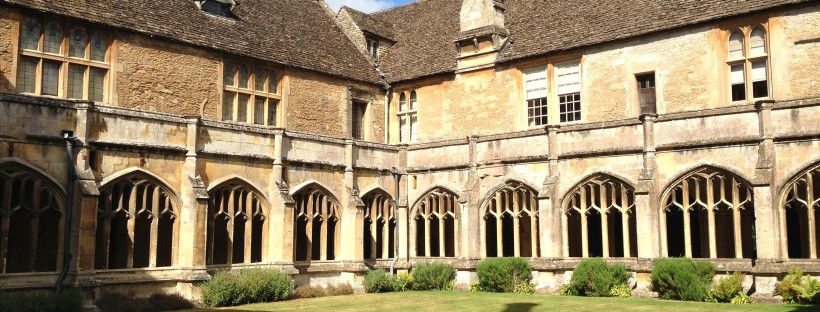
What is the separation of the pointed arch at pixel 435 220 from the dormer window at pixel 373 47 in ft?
22.1

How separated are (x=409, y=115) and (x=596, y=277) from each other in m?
10.3

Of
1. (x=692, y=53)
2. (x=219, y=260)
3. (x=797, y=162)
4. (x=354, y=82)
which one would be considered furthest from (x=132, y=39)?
(x=797, y=162)

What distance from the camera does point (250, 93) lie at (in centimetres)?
2262

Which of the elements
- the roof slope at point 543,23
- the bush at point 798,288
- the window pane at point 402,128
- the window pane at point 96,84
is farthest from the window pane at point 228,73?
the bush at point 798,288

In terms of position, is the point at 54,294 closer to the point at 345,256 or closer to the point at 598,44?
the point at 345,256

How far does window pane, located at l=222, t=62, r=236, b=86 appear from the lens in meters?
22.0

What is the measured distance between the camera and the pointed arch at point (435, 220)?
73.8 feet

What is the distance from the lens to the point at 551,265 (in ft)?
64.1

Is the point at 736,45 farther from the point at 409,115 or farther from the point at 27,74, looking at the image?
the point at 27,74

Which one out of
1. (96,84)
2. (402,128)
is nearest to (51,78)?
(96,84)

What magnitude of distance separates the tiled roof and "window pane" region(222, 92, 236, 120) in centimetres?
662

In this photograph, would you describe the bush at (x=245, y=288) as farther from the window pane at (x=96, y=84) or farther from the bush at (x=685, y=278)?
the bush at (x=685, y=278)

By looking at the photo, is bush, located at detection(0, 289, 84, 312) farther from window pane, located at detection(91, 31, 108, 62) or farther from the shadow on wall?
the shadow on wall

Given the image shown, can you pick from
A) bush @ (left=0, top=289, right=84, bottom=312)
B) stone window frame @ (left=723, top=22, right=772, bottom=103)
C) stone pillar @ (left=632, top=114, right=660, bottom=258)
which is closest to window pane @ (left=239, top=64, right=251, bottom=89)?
bush @ (left=0, top=289, right=84, bottom=312)
